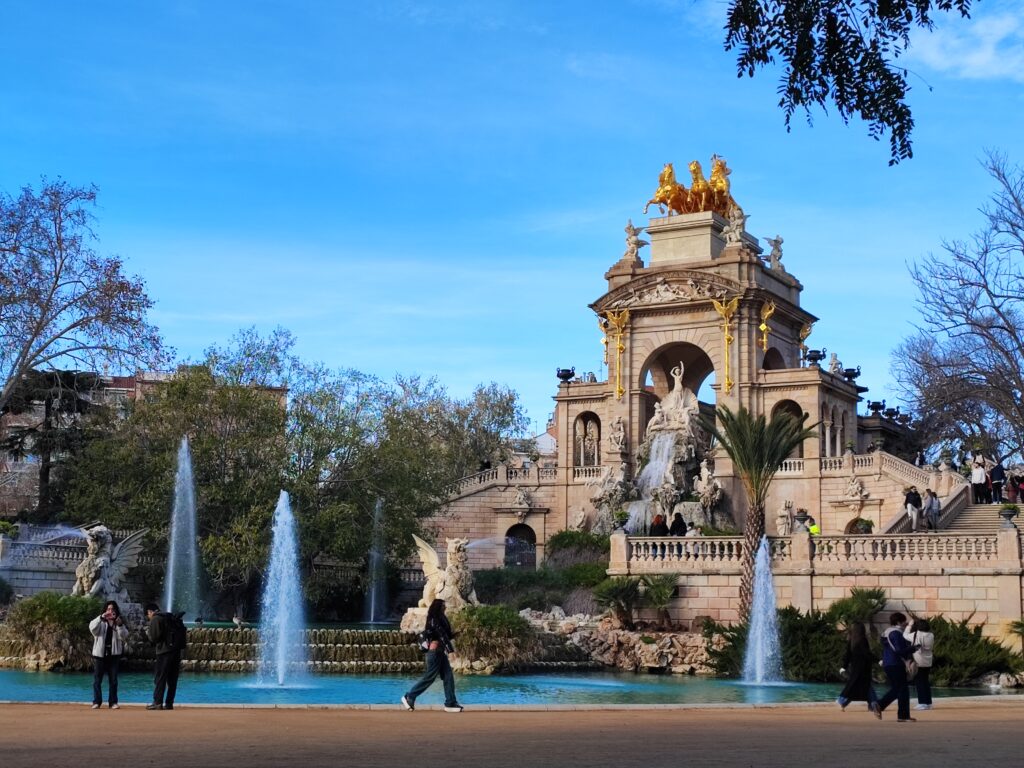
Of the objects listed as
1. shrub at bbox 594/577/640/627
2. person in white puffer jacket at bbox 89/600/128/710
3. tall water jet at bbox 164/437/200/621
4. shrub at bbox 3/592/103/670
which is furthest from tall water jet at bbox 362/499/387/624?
person in white puffer jacket at bbox 89/600/128/710

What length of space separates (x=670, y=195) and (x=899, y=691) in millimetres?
47293

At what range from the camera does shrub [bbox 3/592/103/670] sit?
25.9 m

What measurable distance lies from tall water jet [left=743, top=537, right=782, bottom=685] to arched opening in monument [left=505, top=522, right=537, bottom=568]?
2639 cm

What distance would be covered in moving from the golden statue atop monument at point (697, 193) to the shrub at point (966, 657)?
3703cm

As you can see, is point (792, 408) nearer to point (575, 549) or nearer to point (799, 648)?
point (575, 549)

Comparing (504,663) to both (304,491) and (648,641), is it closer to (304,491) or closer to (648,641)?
(648,641)

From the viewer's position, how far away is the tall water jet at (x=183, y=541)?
127ft

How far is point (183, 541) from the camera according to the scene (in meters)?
39.2

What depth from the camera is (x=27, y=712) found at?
1639cm

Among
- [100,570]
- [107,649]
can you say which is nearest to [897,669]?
[107,649]

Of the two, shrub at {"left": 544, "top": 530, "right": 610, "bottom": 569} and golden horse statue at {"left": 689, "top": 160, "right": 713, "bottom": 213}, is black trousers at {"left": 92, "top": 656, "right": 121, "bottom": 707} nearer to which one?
shrub at {"left": 544, "top": 530, "right": 610, "bottom": 569}

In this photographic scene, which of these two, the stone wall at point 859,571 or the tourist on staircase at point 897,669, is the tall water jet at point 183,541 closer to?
the stone wall at point 859,571

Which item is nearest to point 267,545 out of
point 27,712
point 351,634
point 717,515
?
point 351,634

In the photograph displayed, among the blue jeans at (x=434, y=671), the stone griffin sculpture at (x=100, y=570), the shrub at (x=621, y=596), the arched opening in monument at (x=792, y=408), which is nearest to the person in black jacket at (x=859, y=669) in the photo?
the blue jeans at (x=434, y=671)
